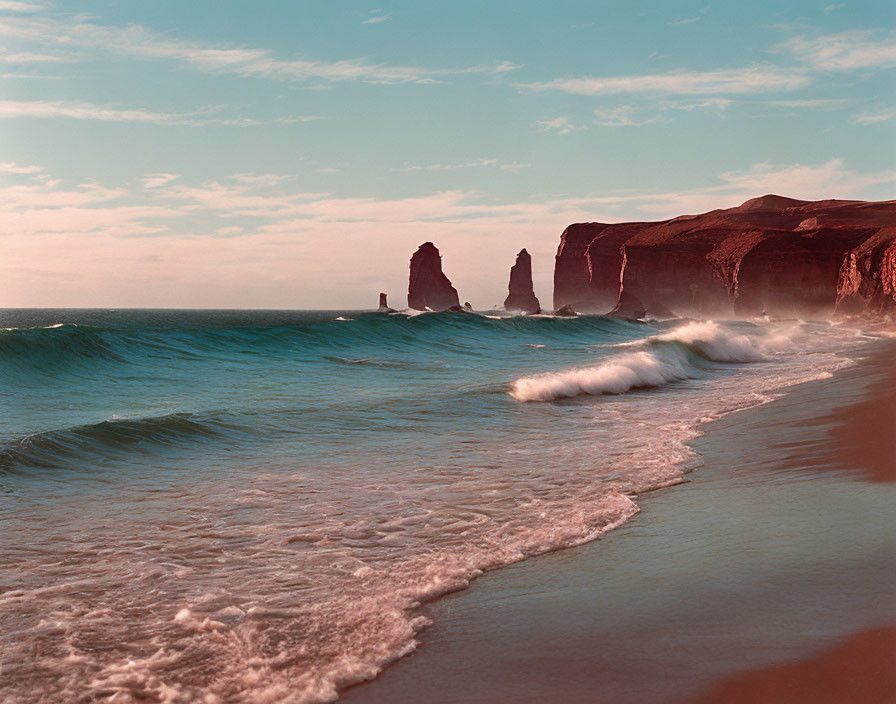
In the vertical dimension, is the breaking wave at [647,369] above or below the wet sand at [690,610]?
above

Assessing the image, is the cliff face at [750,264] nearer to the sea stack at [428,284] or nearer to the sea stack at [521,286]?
the sea stack at [521,286]

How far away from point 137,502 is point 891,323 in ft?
168

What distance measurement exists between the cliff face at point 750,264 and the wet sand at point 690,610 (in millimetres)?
54304

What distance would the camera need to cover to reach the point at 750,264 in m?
73.2

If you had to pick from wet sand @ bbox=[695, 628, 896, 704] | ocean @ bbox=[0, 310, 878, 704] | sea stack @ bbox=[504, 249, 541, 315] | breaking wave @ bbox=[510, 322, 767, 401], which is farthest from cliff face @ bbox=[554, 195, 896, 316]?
wet sand @ bbox=[695, 628, 896, 704]

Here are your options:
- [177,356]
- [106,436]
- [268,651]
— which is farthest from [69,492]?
[177,356]

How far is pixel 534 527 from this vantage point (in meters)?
5.24

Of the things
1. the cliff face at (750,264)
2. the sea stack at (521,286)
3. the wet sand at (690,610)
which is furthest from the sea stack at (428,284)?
the wet sand at (690,610)

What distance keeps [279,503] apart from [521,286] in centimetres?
12887

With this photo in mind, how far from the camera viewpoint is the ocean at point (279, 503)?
133 inches

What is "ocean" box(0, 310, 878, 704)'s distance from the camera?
338cm

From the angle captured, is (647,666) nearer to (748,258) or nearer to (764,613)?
(764,613)

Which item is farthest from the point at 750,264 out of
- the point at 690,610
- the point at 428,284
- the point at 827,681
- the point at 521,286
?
the point at 827,681

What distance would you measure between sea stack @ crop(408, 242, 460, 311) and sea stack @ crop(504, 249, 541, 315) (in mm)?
12179
